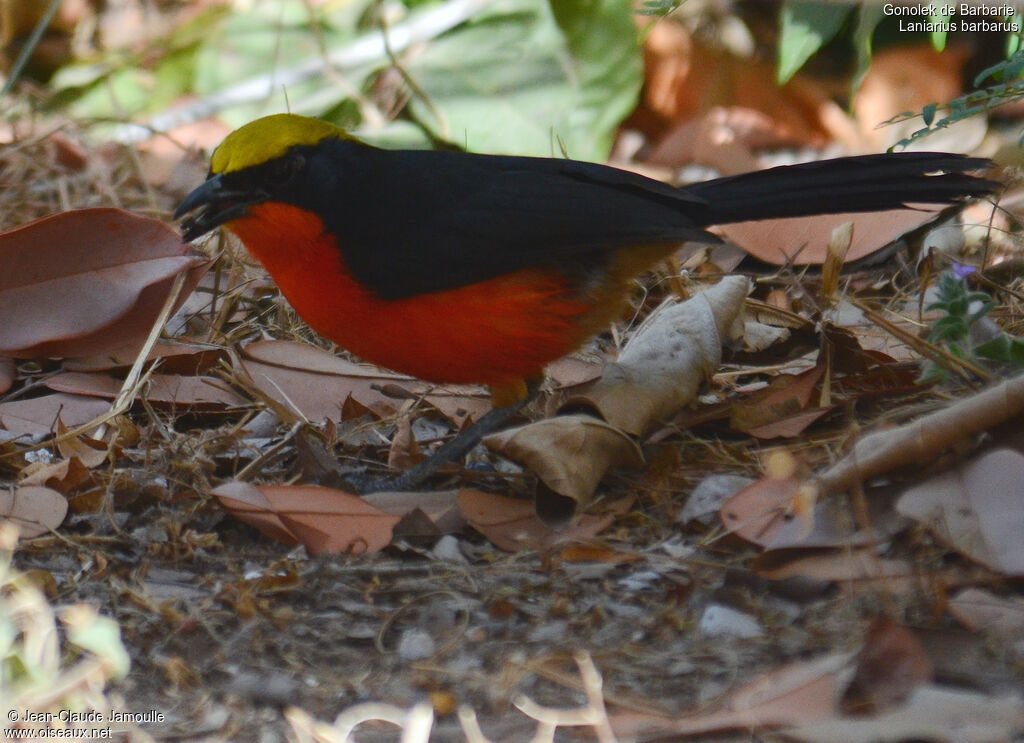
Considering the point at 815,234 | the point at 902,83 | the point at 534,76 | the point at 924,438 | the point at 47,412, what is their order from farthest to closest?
the point at 902,83 → the point at 534,76 → the point at 815,234 → the point at 47,412 → the point at 924,438

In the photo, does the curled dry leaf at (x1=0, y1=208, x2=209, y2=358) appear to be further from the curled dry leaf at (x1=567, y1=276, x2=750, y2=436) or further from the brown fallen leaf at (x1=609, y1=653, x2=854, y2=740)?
the brown fallen leaf at (x1=609, y1=653, x2=854, y2=740)

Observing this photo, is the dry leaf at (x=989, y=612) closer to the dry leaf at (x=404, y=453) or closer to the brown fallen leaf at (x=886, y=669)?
the brown fallen leaf at (x=886, y=669)

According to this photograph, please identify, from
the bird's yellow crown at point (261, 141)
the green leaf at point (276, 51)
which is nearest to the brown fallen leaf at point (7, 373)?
the bird's yellow crown at point (261, 141)

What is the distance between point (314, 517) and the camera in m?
2.92

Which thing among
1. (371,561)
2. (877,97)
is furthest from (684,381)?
(877,97)

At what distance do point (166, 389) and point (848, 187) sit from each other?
2.13 meters

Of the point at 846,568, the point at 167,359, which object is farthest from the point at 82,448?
the point at 846,568

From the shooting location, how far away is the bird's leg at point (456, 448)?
11.0ft

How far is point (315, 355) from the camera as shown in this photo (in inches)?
154

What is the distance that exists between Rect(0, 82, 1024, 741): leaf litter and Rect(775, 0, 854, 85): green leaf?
2392mm

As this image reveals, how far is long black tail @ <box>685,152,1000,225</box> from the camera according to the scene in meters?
3.38

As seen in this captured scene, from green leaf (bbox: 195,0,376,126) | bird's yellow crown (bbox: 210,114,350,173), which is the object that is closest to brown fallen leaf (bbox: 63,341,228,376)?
bird's yellow crown (bbox: 210,114,350,173)

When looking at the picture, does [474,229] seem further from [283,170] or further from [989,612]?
[989,612]

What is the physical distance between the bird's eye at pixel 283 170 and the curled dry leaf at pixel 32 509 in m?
1.09
